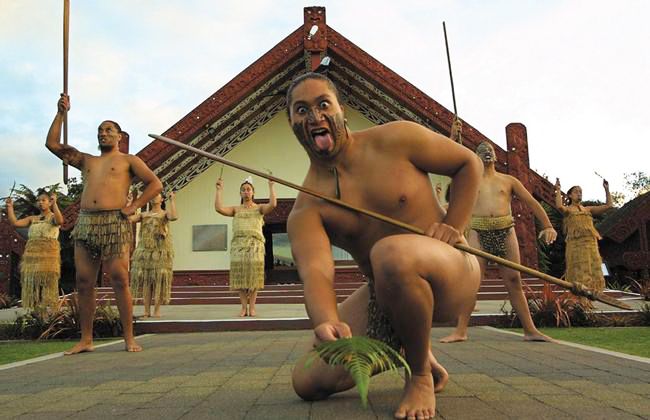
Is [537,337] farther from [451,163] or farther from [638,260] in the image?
[638,260]

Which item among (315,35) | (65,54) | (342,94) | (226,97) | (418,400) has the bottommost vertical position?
(418,400)

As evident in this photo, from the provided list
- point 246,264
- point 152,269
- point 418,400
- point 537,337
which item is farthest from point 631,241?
point 418,400

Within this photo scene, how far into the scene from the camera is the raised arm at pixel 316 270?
1.66m

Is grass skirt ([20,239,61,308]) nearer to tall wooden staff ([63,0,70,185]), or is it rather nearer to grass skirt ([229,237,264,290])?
grass skirt ([229,237,264,290])

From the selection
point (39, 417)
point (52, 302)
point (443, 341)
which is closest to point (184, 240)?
point (52, 302)

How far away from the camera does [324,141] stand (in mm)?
1939

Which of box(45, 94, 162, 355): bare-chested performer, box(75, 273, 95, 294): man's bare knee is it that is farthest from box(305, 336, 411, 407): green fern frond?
box(75, 273, 95, 294): man's bare knee

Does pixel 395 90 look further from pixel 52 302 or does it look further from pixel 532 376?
pixel 532 376

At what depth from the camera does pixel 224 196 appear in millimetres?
13219

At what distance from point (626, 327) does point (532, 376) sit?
392 centimetres

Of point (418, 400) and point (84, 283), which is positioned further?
point (84, 283)

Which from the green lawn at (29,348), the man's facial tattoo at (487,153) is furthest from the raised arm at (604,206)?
the green lawn at (29,348)

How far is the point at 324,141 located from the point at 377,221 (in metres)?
0.35

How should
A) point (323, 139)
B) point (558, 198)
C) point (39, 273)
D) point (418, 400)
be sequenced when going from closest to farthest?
point (418, 400)
point (323, 139)
point (558, 198)
point (39, 273)
